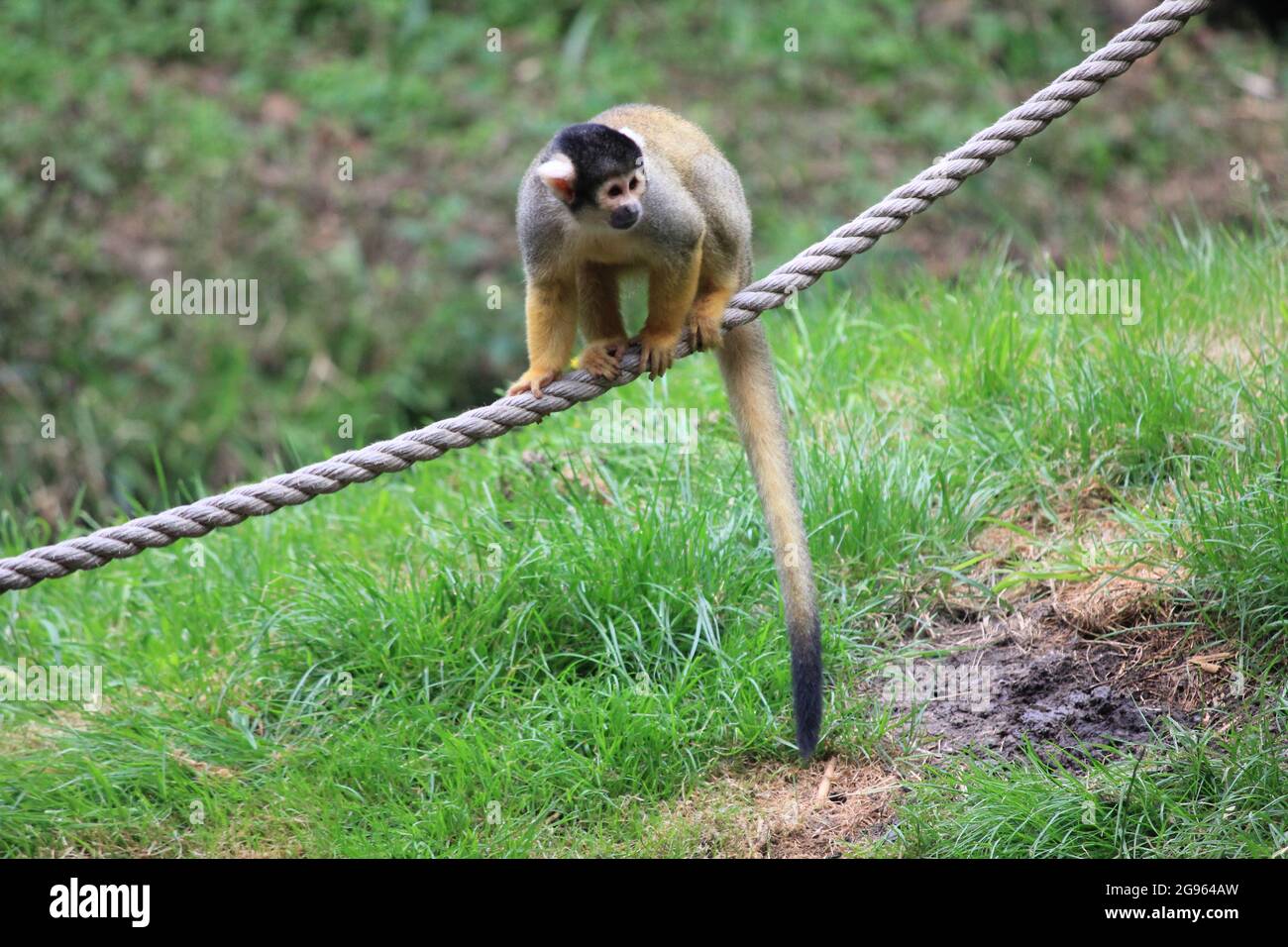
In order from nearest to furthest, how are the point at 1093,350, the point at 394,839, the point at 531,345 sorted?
the point at 394,839 → the point at 531,345 → the point at 1093,350

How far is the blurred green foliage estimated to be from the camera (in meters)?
8.88

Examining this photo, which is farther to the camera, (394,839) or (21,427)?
(21,427)

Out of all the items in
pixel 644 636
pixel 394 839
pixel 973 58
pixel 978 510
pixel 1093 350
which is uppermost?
pixel 973 58

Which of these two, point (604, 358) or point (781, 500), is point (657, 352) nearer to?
point (604, 358)

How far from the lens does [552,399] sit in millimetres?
4254

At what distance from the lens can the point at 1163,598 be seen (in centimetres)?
445

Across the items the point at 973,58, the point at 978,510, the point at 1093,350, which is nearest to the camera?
the point at 978,510

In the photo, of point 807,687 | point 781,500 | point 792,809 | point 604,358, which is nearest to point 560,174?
point 604,358

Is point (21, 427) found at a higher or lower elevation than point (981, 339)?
lower

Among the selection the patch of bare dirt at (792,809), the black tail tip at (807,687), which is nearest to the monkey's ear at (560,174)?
the black tail tip at (807,687)

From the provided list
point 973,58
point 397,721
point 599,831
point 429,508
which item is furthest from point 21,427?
point 973,58

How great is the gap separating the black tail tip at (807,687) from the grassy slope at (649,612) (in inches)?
15.0

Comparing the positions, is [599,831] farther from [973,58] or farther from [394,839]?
[973,58]

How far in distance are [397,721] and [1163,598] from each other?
266 cm
